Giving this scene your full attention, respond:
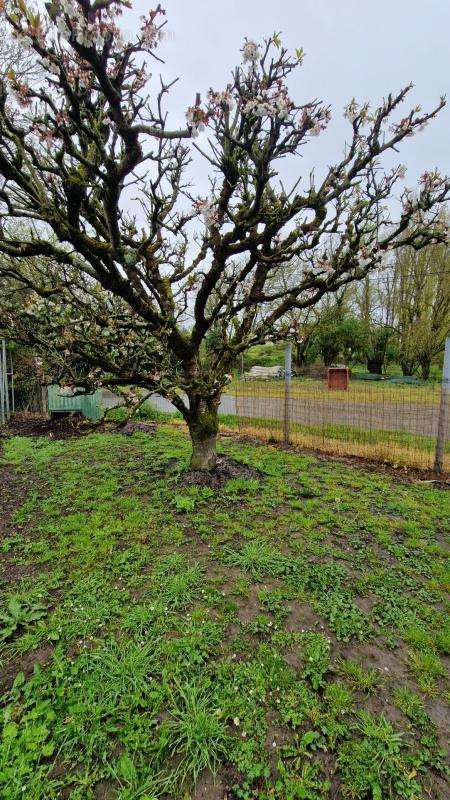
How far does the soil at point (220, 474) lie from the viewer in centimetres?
408

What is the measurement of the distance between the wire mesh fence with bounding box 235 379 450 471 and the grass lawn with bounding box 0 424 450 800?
1.89 meters

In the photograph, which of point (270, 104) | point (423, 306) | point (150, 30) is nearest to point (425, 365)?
point (423, 306)

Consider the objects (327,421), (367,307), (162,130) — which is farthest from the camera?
(367,307)

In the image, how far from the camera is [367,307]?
2148 cm

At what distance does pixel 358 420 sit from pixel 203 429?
3400 millimetres

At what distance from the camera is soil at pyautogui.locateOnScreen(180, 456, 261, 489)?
13.4 feet

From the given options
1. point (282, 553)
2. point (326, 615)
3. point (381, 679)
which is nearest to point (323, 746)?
point (381, 679)

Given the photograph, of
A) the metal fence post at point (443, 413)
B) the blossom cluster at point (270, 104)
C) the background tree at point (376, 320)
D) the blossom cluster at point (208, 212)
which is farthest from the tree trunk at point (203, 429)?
the background tree at point (376, 320)

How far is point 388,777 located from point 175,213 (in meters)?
4.86

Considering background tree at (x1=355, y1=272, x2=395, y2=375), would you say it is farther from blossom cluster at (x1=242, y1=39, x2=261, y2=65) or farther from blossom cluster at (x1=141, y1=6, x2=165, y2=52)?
blossom cluster at (x1=141, y1=6, x2=165, y2=52)

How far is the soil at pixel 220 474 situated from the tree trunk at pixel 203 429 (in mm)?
101

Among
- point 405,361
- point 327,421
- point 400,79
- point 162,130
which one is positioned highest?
point 400,79

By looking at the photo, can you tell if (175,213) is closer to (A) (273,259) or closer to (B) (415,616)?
(A) (273,259)

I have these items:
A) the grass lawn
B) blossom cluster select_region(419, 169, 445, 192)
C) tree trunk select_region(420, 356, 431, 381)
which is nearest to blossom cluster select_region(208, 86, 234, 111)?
blossom cluster select_region(419, 169, 445, 192)
